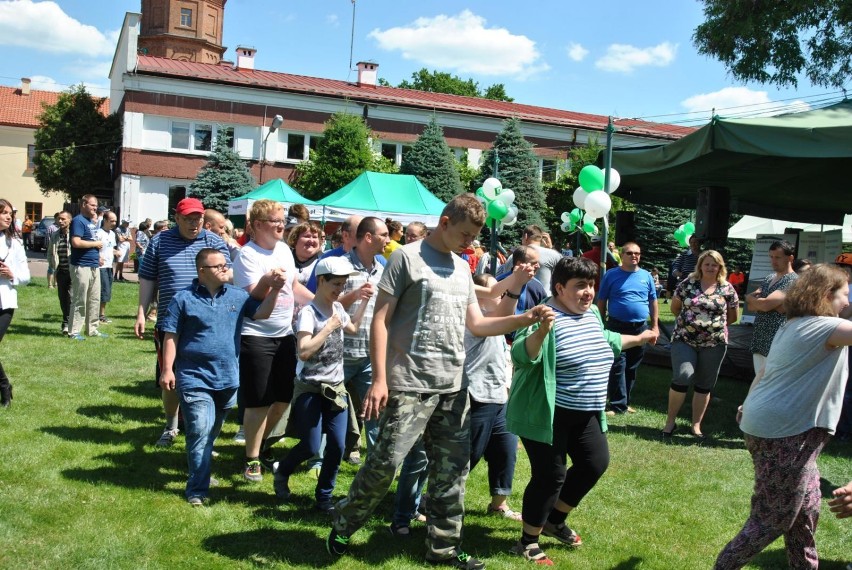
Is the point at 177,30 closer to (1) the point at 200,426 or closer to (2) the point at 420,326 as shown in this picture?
(1) the point at 200,426

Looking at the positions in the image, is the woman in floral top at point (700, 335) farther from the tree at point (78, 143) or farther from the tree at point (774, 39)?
the tree at point (78, 143)

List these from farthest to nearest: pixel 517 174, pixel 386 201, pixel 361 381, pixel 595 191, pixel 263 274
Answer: pixel 517 174 < pixel 386 201 < pixel 595 191 < pixel 361 381 < pixel 263 274

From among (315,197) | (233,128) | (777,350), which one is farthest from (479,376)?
(233,128)

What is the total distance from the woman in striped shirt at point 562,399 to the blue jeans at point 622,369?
4.29m

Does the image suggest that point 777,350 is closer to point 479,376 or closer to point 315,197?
point 479,376

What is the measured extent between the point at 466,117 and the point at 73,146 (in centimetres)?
2088

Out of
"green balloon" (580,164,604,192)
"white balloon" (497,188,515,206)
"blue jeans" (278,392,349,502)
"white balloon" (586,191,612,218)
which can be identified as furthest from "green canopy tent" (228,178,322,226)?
"blue jeans" (278,392,349,502)

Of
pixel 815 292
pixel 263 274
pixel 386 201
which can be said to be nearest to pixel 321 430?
pixel 263 274

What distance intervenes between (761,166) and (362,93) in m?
31.6

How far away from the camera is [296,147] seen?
128ft

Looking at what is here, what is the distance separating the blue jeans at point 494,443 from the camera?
4.80m

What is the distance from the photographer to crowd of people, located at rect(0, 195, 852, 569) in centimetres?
387

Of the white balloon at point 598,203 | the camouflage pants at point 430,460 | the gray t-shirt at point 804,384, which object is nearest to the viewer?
the gray t-shirt at point 804,384

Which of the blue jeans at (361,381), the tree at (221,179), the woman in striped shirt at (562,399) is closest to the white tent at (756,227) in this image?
the tree at (221,179)
